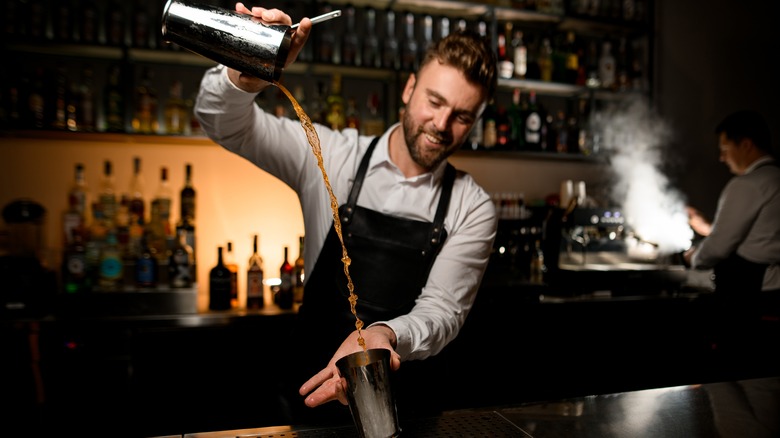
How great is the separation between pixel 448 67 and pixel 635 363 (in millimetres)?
2171

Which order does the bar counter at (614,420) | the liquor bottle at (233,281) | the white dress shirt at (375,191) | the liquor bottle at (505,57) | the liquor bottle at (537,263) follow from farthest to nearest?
1. the liquor bottle at (505,57)
2. the liquor bottle at (537,263)
3. the liquor bottle at (233,281)
4. the white dress shirt at (375,191)
5. the bar counter at (614,420)

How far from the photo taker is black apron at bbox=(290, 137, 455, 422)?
59.0 inches

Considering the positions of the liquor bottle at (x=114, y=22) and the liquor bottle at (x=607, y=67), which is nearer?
the liquor bottle at (x=114, y=22)

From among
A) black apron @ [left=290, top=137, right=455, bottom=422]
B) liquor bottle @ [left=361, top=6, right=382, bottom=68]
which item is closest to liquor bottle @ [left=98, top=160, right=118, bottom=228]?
liquor bottle @ [left=361, top=6, right=382, bottom=68]

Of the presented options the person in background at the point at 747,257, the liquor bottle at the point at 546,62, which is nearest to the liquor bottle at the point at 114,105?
the liquor bottle at the point at 546,62

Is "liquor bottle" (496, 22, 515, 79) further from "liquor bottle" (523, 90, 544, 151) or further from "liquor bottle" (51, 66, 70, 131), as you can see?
"liquor bottle" (51, 66, 70, 131)

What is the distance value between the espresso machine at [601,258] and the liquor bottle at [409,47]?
3.65 feet

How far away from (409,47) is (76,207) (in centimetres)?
188

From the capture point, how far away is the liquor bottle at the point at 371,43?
2947 millimetres

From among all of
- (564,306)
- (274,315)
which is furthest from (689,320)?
(274,315)

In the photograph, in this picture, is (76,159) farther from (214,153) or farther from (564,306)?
(564,306)

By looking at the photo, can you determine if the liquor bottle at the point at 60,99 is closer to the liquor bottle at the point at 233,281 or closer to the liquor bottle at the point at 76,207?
the liquor bottle at the point at 76,207

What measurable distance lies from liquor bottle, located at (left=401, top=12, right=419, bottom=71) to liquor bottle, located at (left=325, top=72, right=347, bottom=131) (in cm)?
36

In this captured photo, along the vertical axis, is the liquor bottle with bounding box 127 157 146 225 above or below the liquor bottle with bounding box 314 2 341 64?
below
